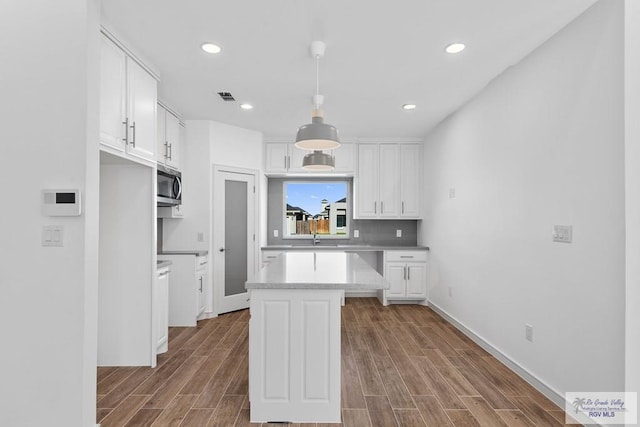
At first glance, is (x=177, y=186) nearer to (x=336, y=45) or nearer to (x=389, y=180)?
(x=336, y=45)

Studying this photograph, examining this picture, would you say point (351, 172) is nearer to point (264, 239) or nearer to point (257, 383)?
point (264, 239)

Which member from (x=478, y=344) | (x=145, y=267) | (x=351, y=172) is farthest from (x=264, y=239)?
(x=478, y=344)

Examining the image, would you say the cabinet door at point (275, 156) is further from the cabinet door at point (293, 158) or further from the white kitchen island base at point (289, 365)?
the white kitchen island base at point (289, 365)

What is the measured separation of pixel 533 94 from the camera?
257 cm

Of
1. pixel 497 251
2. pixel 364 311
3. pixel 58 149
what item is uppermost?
pixel 58 149

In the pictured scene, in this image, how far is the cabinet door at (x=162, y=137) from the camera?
372cm

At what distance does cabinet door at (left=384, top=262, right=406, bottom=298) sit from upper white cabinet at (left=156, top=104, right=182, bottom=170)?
3.34 metres

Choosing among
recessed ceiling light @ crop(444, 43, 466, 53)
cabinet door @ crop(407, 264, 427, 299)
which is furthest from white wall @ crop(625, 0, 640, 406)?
cabinet door @ crop(407, 264, 427, 299)

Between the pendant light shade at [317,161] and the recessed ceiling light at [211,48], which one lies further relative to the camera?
the pendant light shade at [317,161]

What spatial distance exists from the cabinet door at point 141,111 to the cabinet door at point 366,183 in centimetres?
320

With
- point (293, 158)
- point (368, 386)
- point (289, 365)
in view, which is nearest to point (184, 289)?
point (289, 365)

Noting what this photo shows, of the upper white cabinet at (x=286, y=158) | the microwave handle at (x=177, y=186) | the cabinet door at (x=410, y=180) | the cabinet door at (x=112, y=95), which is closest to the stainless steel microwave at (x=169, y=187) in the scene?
the microwave handle at (x=177, y=186)

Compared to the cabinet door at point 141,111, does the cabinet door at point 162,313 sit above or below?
below

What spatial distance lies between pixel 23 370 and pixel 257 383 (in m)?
1.33
